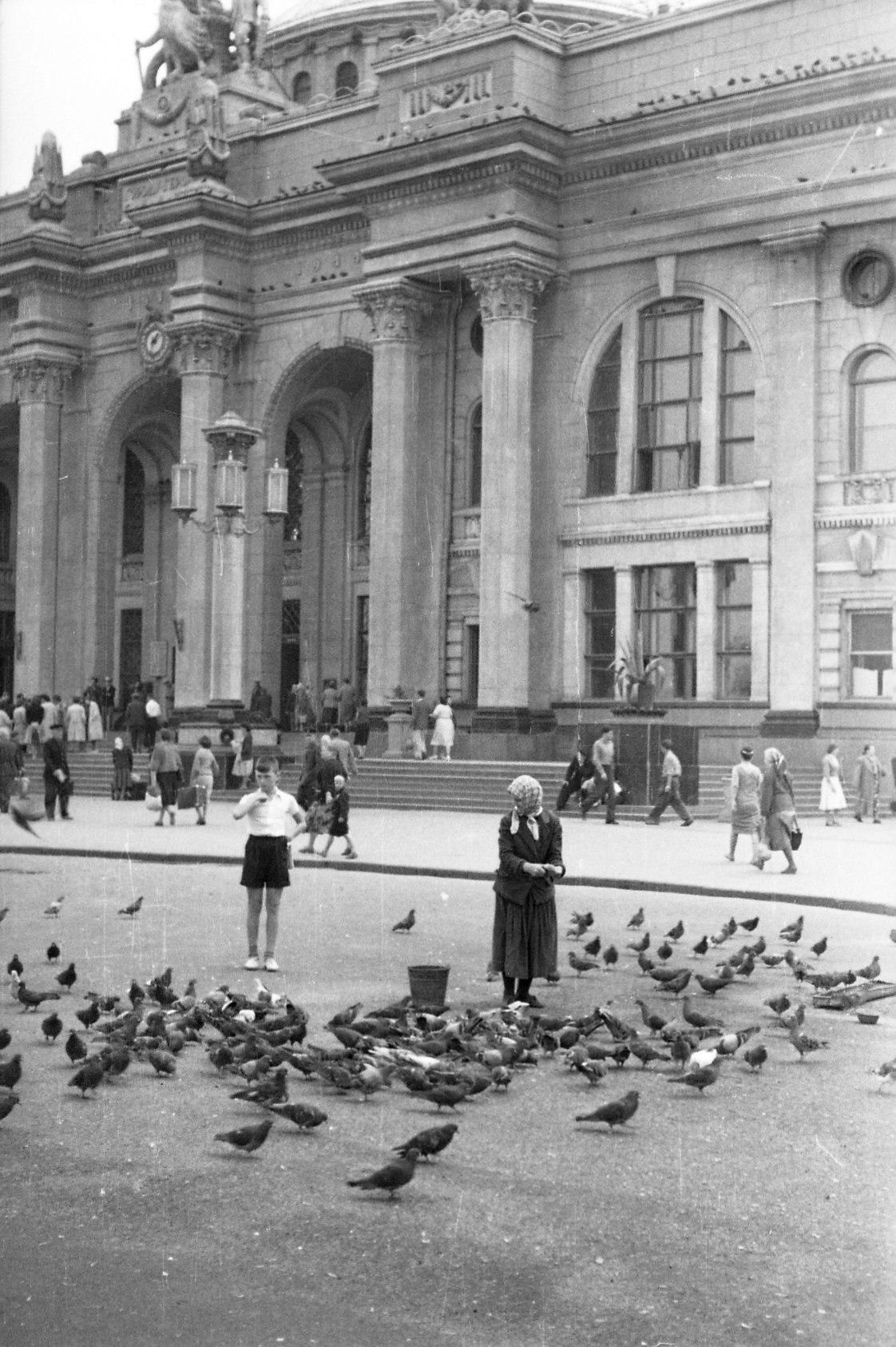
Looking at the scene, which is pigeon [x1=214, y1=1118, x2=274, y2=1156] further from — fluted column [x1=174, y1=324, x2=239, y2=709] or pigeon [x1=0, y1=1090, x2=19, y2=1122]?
fluted column [x1=174, y1=324, x2=239, y2=709]

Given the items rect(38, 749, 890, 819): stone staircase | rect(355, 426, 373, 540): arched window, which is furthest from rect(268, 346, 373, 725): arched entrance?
rect(38, 749, 890, 819): stone staircase

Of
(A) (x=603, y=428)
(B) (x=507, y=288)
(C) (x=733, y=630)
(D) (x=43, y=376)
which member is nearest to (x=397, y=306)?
(B) (x=507, y=288)

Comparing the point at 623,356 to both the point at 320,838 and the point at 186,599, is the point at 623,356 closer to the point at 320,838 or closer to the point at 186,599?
the point at 186,599

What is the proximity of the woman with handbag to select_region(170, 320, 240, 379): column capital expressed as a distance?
1055 inches

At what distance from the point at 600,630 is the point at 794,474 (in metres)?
5.98

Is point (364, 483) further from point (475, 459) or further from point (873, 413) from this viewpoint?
point (873, 413)

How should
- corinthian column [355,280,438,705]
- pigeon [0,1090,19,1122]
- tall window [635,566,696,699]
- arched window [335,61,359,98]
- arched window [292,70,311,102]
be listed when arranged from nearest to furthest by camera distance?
A: pigeon [0,1090,19,1122] → tall window [635,566,696,699] → corinthian column [355,280,438,705] → arched window [335,61,359,98] → arched window [292,70,311,102]

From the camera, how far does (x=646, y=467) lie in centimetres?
3962

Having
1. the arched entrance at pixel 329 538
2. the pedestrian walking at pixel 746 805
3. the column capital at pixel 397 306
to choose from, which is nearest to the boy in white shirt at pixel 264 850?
Result: the pedestrian walking at pixel 746 805

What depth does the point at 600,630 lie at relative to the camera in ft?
132

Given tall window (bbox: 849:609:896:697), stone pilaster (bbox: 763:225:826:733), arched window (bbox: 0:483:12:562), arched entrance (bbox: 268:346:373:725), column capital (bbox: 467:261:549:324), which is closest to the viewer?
tall window (bbox: 849:609:896:697)

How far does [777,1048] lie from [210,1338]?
6031 millimetres

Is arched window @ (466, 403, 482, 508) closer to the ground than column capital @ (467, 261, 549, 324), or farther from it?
closer to the ground

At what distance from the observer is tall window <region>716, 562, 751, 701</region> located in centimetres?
3762
